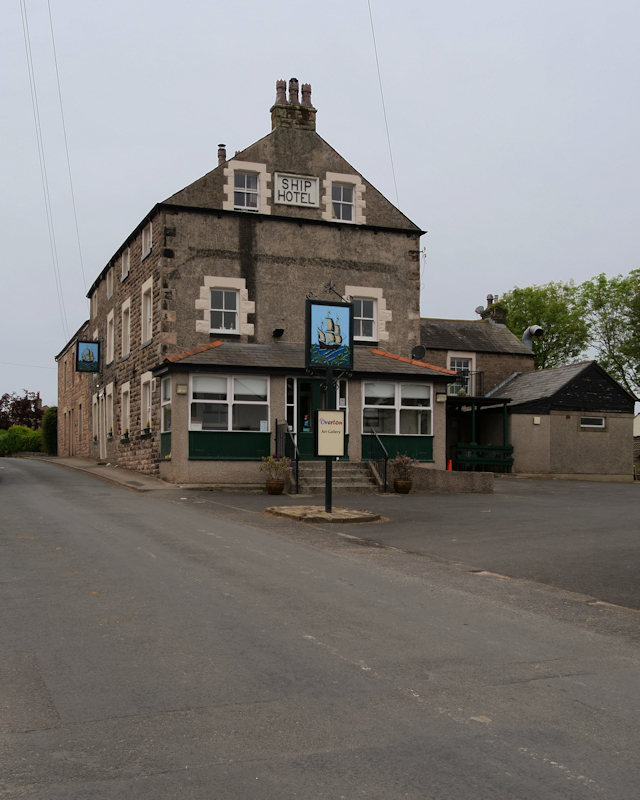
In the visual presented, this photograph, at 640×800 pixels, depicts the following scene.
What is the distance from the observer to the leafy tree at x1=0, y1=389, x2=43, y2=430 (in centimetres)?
6712

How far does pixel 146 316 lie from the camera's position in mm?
27656

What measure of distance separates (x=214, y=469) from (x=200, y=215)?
8.67 m

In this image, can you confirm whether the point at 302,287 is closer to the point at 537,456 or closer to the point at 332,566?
the point at 537,456

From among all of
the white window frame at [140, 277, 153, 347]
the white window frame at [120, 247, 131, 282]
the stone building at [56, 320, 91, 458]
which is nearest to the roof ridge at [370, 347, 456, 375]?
the white window frame at [140, 277, 153, 347]

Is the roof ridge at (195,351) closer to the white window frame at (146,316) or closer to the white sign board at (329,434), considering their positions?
the white window frame at (146,316)

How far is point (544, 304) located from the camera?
5681cm

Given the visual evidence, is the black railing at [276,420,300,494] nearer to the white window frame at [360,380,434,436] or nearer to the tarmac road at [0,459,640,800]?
the white window frame at [360,380,434,436]

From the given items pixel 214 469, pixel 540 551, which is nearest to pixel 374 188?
pixel 214 469

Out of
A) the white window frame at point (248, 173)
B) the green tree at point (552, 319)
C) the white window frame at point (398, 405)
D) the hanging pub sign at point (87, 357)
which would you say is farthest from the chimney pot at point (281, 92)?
the green tree at point (552, 319)

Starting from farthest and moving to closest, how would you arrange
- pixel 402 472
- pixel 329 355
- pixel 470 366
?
pixel 470 366
pixel 402 472
pixel 329 355

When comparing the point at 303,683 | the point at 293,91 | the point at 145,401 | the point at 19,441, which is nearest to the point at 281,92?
the point at 293,91

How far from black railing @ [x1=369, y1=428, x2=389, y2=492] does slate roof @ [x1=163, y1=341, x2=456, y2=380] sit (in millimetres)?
2119

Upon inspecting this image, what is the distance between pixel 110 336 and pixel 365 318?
12635 mm

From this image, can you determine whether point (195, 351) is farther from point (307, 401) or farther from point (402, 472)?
point (402, 472)
